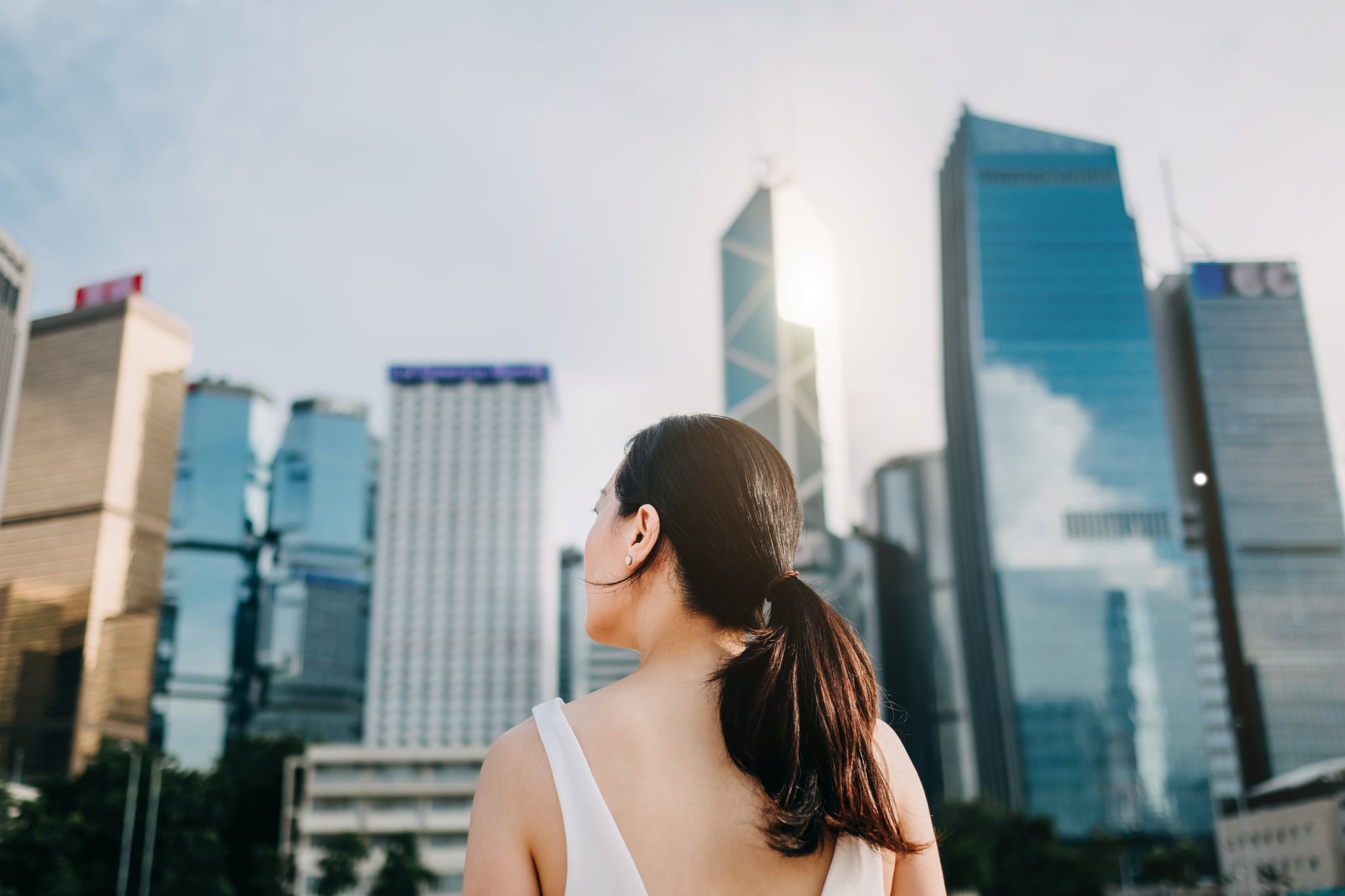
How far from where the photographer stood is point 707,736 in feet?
5.74

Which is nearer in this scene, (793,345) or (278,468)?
(793,345)

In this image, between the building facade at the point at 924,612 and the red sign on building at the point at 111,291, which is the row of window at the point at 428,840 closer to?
the building facade at the point at 924,612

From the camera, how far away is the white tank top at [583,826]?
61.7 inches

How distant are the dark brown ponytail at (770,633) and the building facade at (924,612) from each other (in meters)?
108

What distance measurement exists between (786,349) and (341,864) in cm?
8671

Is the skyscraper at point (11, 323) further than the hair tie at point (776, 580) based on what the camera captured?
Yes

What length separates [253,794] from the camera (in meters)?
59.2

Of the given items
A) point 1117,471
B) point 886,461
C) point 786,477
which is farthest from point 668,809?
point 886,461

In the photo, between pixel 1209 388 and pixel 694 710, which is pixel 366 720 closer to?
pixel 1209 388

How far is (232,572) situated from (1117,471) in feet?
334

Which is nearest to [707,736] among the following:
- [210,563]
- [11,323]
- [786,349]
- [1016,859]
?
[1016,859]

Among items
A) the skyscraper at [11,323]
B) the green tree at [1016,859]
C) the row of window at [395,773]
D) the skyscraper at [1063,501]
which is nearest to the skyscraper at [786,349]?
the skyscraper at [1063,501]

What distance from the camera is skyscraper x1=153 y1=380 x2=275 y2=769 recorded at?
121 meters

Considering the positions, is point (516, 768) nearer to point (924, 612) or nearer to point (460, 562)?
point (924, 612)
